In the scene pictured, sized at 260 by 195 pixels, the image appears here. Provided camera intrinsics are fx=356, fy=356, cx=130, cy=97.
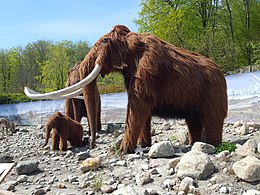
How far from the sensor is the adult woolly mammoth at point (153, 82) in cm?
536

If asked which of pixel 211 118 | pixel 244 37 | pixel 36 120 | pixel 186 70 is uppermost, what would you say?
pixel 244 37

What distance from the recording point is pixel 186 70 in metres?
5.55

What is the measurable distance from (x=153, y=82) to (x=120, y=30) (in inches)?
44.8

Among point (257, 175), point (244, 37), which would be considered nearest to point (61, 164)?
point (257, 175)

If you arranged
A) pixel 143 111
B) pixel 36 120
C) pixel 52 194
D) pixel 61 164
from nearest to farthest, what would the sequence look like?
pixel 52 194, pixel 143 111, pixel 61 164, pixel 36 120

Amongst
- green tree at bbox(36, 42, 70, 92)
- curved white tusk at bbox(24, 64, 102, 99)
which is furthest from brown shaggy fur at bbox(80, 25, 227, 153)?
green tree at bbox(36, 42, 70, 92)

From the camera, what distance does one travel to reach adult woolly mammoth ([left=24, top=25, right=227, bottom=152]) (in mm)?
5355

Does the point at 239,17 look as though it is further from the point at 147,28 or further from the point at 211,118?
the point at 211,118

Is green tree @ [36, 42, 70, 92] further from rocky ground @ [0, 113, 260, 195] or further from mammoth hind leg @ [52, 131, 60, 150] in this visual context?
rocky ground @ [0, 113, 260, 195]

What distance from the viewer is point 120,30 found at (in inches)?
231

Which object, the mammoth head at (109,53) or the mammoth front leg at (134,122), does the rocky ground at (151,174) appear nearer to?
the mammoth front leg at (134,122)

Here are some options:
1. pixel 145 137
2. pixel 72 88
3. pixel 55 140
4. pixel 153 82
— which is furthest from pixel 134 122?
pixel 55 140

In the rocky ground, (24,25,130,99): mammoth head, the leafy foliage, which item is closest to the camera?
the rocky ground

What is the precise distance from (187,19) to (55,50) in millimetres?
15918
